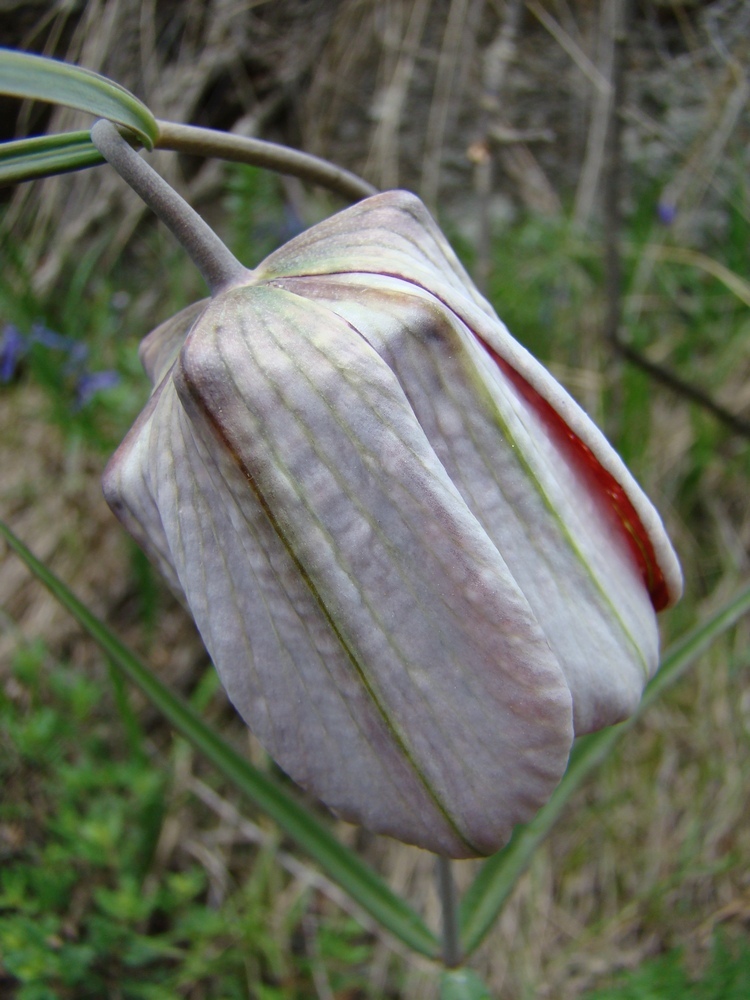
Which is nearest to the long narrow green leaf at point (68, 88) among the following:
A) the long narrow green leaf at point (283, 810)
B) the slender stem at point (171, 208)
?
the slender stem at point (171, 208)

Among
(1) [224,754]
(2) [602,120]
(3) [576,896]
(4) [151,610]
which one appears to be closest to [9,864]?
(4) [151,610]

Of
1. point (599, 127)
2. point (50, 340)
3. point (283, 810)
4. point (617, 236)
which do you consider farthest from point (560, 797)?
point (599, 127)

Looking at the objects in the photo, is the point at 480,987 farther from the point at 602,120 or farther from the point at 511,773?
the point at 602,120

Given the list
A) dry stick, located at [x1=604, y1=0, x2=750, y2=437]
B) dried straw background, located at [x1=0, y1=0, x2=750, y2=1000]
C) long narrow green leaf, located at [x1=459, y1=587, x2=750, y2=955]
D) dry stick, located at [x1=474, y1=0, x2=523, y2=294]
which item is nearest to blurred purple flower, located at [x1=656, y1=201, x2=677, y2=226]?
dried straw background, located at [x1=0, y1=0, x2=750, y2=1000]

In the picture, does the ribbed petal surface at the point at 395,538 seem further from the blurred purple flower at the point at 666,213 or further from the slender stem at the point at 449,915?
the blurred purple flower at the point at 666,213

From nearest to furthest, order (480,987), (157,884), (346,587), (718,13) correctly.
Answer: (346,587), (480,987), (157,884), (718,13)
